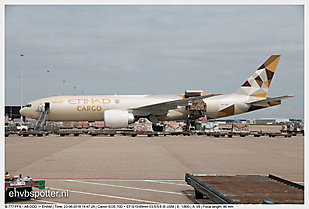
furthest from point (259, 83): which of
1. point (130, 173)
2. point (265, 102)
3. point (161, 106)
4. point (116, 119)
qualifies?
point (130, 173)

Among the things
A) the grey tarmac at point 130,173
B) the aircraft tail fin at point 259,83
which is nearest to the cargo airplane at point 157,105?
the aircraft tail fin at point 259,83

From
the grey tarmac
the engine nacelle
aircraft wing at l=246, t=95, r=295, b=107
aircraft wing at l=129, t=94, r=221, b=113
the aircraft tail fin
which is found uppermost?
the aircraft tail fin

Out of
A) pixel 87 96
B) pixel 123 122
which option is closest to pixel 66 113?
pixel 87 96

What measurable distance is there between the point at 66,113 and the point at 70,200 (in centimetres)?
2949

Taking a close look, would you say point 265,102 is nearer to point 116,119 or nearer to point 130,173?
point 116,119

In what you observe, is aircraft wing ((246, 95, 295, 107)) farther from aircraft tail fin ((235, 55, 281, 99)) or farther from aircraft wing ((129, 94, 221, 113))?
aircraft wing ((129, 94, 221, 113))

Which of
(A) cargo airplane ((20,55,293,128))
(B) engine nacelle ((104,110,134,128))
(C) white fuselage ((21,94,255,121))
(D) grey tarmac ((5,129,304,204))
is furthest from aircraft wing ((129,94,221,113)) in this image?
(D) grey tarmac ((5,129,304,204))

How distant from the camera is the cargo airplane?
35.0 metres

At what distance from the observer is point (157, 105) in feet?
111

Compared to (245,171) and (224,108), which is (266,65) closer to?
(224,108)

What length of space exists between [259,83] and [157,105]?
14.9 meters

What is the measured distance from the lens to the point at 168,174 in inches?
413

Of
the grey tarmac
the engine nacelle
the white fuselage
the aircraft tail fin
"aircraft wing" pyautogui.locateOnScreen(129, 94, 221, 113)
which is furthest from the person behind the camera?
the aircraft tail fin

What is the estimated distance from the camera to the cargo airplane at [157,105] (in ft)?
115
